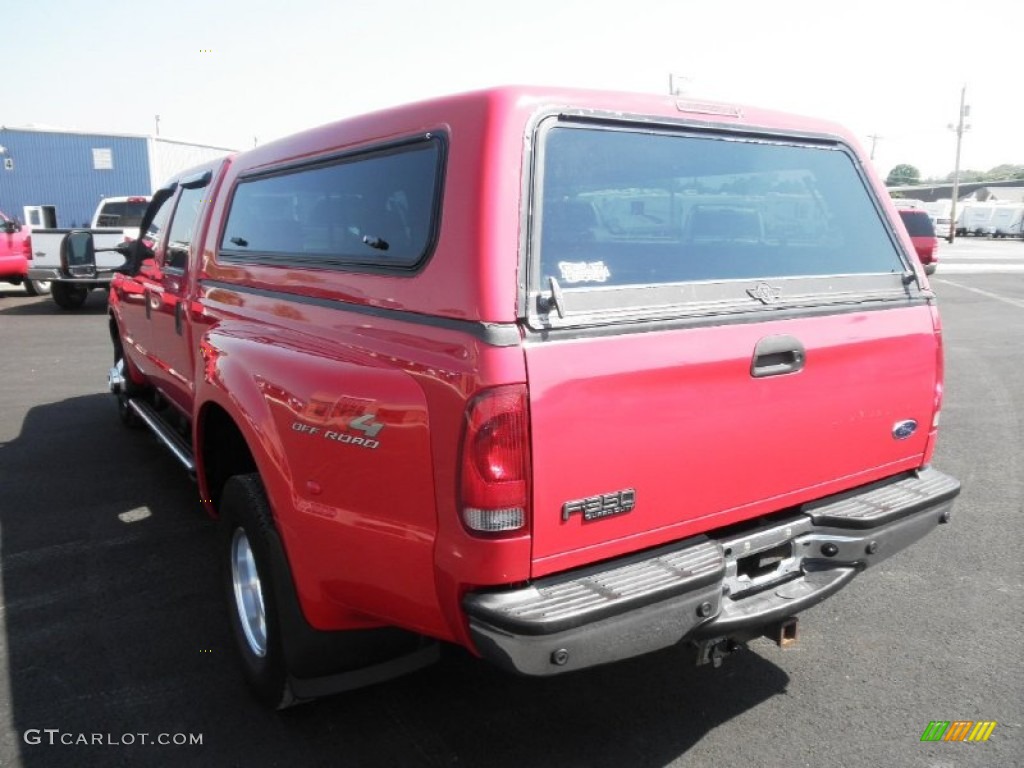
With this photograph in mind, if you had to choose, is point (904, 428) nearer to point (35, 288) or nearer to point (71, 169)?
point (35, 288)

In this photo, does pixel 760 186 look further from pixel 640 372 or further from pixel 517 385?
pixel 517 385

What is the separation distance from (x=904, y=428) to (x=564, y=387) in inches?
61.8

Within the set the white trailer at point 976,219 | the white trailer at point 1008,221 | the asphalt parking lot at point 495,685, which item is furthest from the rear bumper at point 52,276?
the white trailer at point 976,219

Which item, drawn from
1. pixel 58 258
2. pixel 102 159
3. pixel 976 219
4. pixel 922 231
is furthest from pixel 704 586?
pixel 976 219

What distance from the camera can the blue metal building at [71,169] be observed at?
89.5ft

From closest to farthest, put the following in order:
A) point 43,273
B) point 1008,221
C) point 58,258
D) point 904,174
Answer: point 58,258
point 43,273
point 1008,221
point 904,174

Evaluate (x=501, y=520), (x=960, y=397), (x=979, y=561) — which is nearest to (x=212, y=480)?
(x=501, y=520)

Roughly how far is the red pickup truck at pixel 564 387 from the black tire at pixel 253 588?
17 millimetres

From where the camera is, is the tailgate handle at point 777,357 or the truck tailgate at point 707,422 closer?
the truck tailgate at point 707,422

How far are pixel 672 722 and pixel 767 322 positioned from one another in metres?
1.46

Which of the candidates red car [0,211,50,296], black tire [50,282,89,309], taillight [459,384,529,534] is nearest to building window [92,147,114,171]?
red car [0,211,50,296]

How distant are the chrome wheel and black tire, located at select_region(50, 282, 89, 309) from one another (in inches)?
546

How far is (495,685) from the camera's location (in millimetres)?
3164

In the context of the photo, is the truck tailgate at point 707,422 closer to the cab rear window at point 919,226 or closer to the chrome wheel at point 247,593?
the chrome wheel at point 247,593
